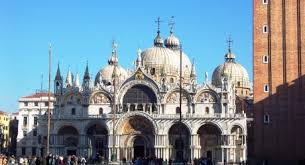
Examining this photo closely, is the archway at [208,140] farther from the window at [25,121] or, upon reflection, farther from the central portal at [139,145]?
the window at [25,121]

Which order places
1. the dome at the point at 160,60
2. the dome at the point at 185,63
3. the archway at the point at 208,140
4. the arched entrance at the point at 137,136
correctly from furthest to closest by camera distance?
Result: the dome at the point at 185,63 < the dome at the point at 160,60 < the arched entrance at the point at 137,136 < the archway at the point at 208,140

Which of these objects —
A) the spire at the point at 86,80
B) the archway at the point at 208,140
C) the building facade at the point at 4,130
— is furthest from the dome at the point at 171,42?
the building facade at the point at 4,130

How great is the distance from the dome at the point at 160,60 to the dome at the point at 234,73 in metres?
12.8

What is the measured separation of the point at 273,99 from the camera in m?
52.1

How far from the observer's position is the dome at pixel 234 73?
92812 mm

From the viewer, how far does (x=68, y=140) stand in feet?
247

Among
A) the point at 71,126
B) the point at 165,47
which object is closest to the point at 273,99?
the point at 71,126

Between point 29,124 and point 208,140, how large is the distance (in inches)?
1184

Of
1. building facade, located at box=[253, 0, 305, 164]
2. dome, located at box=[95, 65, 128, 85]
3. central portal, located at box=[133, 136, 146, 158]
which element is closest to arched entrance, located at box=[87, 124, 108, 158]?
central portal, located at box=[133, 136, 146, 158]

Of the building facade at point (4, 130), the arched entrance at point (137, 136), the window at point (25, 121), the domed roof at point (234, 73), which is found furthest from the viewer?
the domed roof at point (234, 73)

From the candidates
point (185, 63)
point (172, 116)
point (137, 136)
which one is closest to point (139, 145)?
point (137, 136)

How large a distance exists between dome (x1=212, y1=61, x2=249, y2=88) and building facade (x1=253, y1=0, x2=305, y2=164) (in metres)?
38.9

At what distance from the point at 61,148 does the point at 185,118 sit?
52.3 feet

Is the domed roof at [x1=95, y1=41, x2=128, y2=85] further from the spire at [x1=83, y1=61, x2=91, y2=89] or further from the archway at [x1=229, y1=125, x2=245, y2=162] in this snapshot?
the archway at [x1=229, y1=125, x2=245, y2=162]
